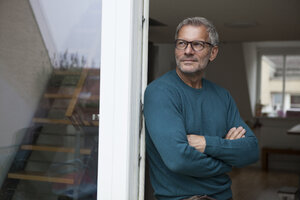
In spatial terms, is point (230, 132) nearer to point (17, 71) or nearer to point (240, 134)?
point (240, 134)

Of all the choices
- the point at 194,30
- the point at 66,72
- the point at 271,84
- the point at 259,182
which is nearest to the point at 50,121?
the point at 66,72

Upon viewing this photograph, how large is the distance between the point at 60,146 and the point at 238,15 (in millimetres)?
3120

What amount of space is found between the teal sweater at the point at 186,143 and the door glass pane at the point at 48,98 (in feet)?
1.05

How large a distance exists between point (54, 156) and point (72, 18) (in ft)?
2.45

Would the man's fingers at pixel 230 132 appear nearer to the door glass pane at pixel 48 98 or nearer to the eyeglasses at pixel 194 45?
the eyeglasses at pixel 194 45

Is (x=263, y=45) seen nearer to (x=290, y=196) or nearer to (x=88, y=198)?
(x=290, y=196)

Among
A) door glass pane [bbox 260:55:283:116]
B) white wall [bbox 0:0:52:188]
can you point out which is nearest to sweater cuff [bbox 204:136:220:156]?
white wall [bbox 0:0:52:188]

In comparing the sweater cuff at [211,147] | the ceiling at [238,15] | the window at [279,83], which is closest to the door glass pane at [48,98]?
the sweater cuff at [211,147]

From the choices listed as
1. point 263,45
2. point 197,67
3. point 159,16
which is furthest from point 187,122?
point 263,45

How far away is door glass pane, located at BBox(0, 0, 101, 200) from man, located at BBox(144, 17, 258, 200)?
343mm

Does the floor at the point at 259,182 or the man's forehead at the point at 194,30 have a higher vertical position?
the man's forehead at the point at 194,30

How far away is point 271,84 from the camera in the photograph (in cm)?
920

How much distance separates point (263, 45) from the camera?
902 centimetres

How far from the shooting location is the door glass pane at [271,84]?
29.9 ft
